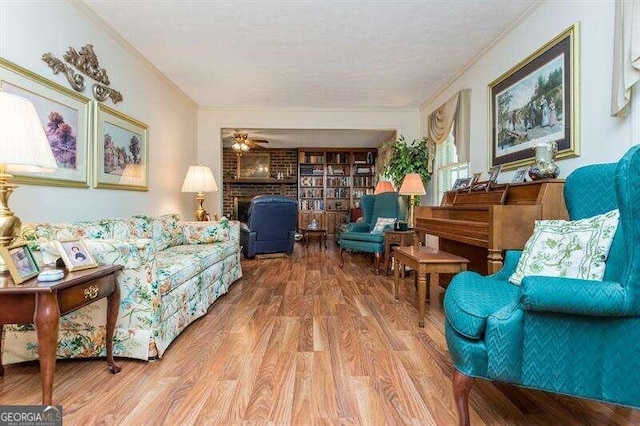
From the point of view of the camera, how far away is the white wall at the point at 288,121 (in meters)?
5.21

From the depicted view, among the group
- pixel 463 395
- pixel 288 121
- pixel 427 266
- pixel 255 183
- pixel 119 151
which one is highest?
pixel 288 121

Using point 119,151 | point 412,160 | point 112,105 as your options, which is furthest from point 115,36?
point 412,160

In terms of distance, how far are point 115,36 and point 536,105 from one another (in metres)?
3.74

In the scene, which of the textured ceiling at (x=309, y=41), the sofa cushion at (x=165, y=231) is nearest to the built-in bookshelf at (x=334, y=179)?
the textured ceiling at (x=309, y=41)

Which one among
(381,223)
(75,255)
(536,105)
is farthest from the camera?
(381,223)

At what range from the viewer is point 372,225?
498cm

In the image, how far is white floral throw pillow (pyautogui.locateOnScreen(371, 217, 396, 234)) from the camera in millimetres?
4541

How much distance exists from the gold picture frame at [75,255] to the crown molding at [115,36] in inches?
80.1

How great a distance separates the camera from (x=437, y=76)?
3.93 meters

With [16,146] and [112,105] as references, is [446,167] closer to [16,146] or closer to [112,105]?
[112,105]

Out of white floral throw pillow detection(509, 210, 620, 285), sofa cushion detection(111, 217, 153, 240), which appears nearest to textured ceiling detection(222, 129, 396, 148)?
sofa cushion detection(111, 217, 153, 240)

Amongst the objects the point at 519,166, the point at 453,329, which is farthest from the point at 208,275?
the point at 519,166

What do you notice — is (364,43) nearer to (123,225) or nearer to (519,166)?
(519,166)

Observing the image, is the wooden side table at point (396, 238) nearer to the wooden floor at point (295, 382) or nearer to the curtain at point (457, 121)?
the curtain at point (457, 121)
